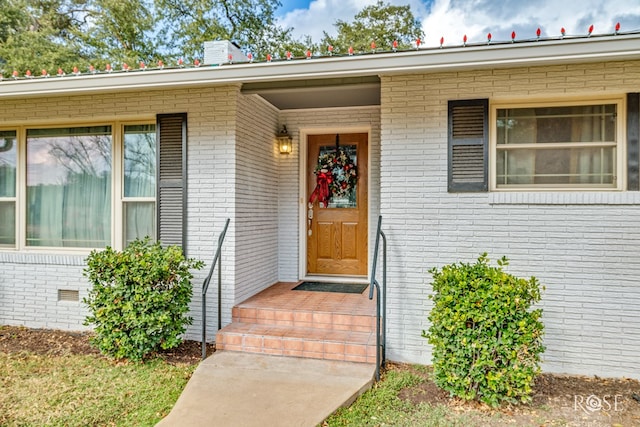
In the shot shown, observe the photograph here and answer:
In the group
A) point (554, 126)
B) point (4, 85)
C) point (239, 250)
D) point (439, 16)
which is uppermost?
point (439, 16)

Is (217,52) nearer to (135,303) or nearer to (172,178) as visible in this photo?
(172,178)

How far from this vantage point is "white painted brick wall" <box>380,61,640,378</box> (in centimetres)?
342

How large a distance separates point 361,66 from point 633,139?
2.44m

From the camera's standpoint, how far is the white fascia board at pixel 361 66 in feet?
10.0

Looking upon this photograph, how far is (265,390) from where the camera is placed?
119 inches

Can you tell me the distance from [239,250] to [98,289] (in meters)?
1.39

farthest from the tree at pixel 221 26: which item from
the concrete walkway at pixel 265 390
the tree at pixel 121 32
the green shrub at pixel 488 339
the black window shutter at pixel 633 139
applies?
the green shrub at pixel 488 339

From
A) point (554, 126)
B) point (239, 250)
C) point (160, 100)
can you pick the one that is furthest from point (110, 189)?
point (554, 126)

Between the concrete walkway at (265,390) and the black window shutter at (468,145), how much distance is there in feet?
6.24

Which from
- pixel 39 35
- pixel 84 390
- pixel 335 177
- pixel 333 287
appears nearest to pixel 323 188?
pixel 335 177

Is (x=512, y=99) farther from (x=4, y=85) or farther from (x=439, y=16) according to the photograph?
(x=439, y=16)

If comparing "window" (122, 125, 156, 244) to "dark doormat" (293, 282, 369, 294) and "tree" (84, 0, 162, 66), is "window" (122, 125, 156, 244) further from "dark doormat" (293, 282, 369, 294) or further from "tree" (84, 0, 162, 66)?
"tree" (84, 0, 162, 66)

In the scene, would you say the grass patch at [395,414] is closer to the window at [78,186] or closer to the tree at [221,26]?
the window at [78,186]

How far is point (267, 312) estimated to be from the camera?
407 cm
